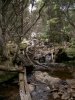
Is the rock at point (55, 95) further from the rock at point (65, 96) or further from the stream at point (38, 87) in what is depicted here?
the rock at point (65, 96)

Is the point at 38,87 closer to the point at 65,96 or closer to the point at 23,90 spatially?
the point at 65,96

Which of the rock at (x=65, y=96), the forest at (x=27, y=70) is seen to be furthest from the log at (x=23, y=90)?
the rock at (x=65, y=96)

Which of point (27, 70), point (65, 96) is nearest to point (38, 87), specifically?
point (65, 96)

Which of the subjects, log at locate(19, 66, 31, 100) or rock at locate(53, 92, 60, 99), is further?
rock at locate(53, 92, 60, 99)

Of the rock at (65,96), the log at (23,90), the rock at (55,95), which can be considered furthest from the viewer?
the rock at (55,95)

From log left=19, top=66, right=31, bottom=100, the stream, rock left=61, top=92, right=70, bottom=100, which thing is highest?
log left=19, top=66, right=31, bottom=100

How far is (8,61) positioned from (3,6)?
2.87 metres

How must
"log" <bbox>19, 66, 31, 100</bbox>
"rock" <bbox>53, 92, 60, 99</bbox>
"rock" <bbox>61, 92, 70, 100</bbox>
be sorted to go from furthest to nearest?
"rock" <bbox>53, 92, 60, 99</bbox> < "rock" <bbox>61, 92, 70, 100</bbox> < "log" <bbox>19, 66, 31, 100</bbox>

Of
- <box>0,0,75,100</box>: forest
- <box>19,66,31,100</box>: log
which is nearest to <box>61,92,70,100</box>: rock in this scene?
<box>0,0,75,100</box>: forest

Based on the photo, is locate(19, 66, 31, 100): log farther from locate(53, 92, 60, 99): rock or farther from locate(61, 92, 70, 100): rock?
locate(61, 92, 70, 100): rock

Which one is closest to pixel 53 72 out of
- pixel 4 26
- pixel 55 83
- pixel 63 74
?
pixel 63 74

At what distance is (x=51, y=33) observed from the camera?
83.7 ft

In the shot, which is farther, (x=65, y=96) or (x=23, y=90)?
(x=65, y=96)

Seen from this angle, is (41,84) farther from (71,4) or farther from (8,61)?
(71,4)
